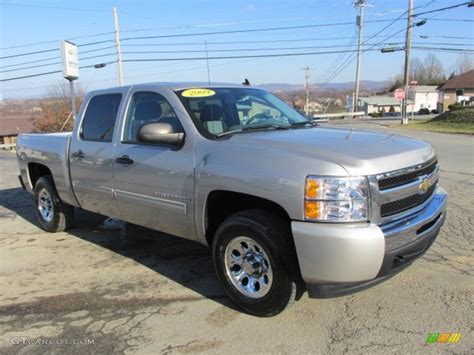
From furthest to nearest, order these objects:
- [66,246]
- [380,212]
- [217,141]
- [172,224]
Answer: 1. [66,246]
2. [172,224]
3. [217,141]
4. [380,212]

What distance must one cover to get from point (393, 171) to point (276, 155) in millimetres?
846

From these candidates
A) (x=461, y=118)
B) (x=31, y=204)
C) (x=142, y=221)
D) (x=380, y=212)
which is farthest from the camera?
(x=461, y=118)

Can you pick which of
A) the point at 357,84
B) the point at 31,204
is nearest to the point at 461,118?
the point at 357,84

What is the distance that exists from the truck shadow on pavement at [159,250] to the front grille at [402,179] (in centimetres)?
165

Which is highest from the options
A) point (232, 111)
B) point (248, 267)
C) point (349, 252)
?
point (232, 111)

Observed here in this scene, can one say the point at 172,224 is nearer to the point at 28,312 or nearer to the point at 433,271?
the point at 28,312

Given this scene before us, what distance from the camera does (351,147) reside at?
3482 millimetres

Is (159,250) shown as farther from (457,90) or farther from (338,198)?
(457,90)

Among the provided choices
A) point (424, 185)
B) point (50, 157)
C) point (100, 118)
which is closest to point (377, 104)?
point (50, 157)

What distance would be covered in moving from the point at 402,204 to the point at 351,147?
563 millimetres

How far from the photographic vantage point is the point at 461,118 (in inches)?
1202

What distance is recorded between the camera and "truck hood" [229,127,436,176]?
10.5ft

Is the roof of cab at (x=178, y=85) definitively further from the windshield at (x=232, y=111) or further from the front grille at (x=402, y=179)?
the front grille at (x=402, y=179)

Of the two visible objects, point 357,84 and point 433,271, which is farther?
point 357,84
